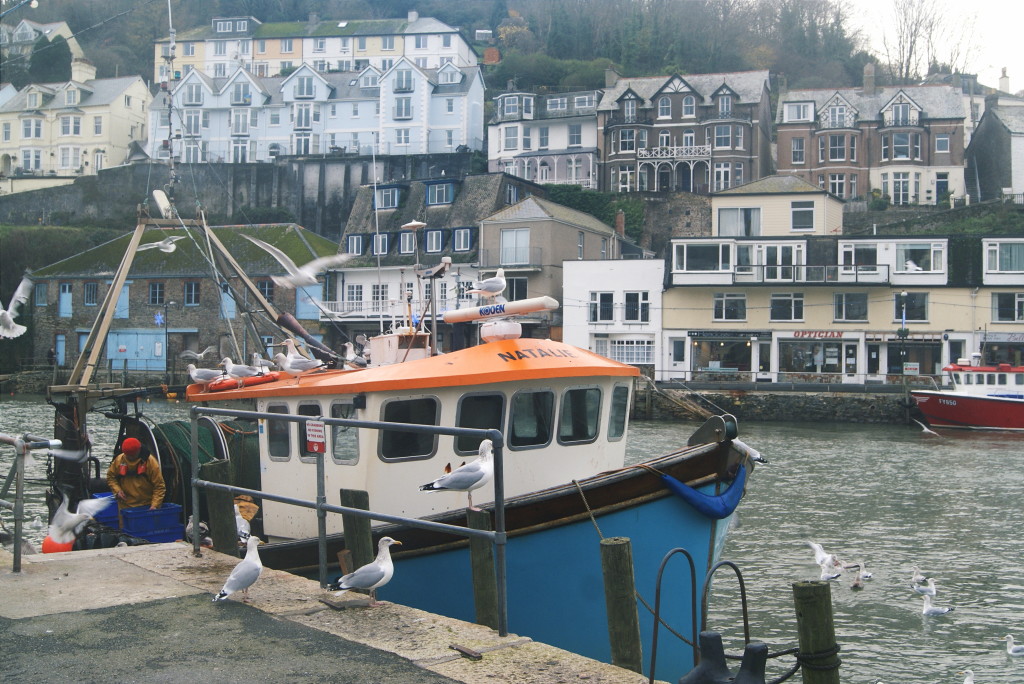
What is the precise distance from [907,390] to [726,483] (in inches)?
1364

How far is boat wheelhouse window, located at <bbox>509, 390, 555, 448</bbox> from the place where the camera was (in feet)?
33.1

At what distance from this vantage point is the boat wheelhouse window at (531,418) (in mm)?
10078

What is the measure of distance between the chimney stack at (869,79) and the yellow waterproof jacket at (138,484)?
70537 mm

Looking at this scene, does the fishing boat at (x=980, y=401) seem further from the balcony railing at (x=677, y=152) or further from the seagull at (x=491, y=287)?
the seagull at (x=491, y=287)

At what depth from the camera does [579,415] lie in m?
10.5

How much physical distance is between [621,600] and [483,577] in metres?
1.17

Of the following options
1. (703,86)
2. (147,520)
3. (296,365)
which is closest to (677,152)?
(703,86)

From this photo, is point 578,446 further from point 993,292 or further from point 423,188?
point 423,188

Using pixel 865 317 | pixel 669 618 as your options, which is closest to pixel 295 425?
pixel 669 618

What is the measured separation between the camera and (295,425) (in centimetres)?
1101

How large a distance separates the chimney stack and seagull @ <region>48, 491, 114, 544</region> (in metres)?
71.1

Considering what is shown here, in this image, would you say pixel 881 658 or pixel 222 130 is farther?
pixel 222 130

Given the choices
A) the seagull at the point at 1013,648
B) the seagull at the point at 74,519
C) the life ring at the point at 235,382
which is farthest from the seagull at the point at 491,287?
the seagull at the point at 1013,648

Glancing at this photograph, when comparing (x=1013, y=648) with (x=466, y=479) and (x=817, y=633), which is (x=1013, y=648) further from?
(x=817, y=633)
